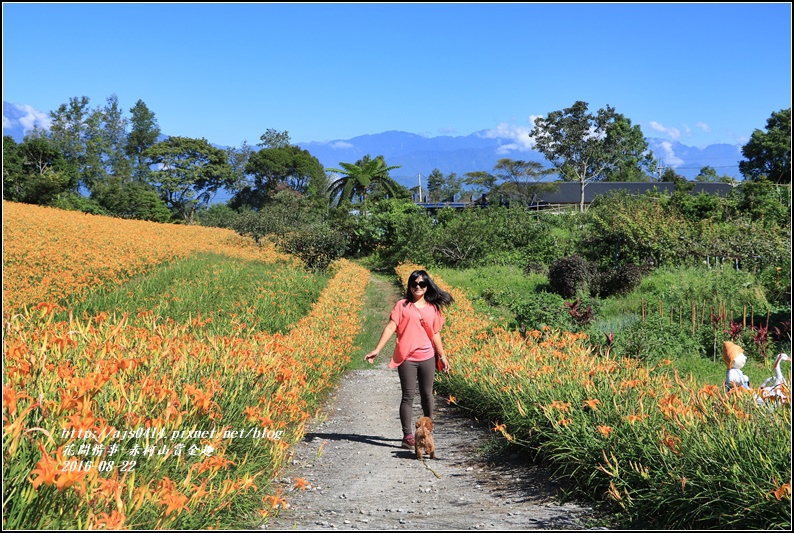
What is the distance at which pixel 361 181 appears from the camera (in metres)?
37.8

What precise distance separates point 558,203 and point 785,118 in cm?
1762

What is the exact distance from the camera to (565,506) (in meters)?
4.15

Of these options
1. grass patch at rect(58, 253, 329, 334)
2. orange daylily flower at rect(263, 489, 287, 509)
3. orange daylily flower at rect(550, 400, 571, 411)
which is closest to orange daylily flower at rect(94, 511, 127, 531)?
orange daylily flower at rect(263, 489, 287, 509)

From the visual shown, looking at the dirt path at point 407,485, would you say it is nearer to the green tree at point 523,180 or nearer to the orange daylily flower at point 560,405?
the orange daylily flower at point 560,405

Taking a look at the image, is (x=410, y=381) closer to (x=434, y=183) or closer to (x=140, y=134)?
(x=140, y=134)

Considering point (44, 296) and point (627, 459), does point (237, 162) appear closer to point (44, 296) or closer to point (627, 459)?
point (44, 296)

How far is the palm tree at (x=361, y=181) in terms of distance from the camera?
37.8 metres

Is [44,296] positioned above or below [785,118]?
below

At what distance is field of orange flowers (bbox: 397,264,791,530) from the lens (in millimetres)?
3406

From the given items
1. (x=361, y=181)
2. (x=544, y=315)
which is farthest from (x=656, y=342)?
(x=361, y=181)

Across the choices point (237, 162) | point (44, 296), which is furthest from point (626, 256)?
point (237, 162)

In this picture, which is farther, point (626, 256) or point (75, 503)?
point (626, 256)

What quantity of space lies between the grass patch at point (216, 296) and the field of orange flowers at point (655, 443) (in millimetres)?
4855

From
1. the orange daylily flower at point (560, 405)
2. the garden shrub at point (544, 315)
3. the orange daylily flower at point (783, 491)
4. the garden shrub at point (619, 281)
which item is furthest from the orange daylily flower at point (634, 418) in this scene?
the garden shrub at point (619, 281)
